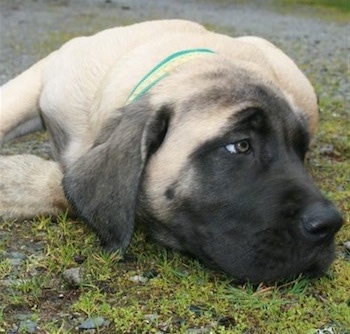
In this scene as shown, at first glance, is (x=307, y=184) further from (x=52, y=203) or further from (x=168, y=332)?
Result: (x=52, y=203)

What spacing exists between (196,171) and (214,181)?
9 cm

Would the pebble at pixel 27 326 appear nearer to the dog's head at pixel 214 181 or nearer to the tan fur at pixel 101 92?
the dog's head at pixel 214 181

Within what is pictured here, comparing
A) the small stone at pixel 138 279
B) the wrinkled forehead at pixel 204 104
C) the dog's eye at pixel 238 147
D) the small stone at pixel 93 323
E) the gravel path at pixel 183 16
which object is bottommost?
the gravel path at pixel 183 16

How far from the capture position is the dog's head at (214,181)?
3049 mm

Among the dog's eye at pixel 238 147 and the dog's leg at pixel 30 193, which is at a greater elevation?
the dog's eye at pixel 238 147

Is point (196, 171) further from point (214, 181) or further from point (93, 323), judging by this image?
point (93, 323)

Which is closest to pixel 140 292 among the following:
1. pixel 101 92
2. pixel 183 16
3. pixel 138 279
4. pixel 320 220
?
pixel 138 279

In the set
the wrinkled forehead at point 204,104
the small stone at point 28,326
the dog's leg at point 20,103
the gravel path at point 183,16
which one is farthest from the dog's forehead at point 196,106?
the gravel path at point 183,16

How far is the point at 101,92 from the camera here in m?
3.80

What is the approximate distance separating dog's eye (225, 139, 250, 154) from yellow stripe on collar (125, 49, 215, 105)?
0.52 m

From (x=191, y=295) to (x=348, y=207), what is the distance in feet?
5.06

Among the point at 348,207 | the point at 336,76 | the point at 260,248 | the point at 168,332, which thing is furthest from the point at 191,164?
the point at 336,76

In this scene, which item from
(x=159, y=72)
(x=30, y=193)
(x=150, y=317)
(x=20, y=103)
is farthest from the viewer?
(x=20, y=103)

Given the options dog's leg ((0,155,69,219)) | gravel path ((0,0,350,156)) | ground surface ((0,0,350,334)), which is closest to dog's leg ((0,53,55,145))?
gravel path ((0,0,350,156))
